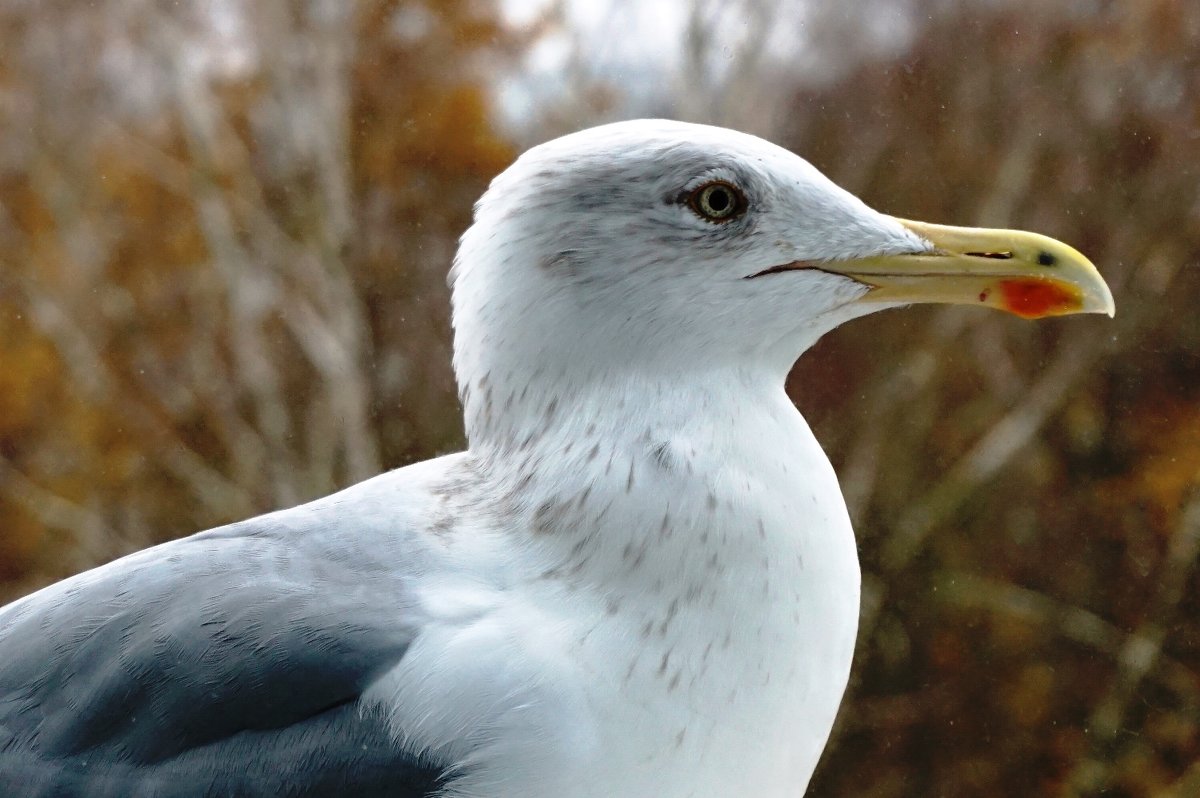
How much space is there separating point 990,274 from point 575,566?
246mm

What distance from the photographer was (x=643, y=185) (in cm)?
60

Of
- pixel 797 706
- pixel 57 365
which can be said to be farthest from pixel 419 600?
pixel 57 365

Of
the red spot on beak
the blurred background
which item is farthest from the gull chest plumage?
the blurred background

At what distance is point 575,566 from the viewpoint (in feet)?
1.88

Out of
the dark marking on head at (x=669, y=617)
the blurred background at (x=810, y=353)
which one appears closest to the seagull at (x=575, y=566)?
the dark marking on head at (x=669, y=617)

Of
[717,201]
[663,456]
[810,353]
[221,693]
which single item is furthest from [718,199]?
[810,353]

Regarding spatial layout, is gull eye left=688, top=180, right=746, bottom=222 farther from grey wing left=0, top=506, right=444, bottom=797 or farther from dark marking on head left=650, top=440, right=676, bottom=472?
grey wing left=0, top=506, right=444, bottom=797

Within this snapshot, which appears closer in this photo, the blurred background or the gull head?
the gull head

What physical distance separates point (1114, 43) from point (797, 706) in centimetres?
167

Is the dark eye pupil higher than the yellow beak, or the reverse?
the dark eye pupil

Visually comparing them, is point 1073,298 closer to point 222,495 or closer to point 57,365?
point 222,495

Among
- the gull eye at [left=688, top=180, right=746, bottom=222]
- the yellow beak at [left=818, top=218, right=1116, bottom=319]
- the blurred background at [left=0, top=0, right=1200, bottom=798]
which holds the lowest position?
the blurred background at [left=0, top=0, right=1200, bottom=798]

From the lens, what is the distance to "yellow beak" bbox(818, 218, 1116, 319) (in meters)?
0.61

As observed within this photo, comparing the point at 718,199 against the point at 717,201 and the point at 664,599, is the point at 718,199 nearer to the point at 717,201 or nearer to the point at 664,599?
the point at 717,201
